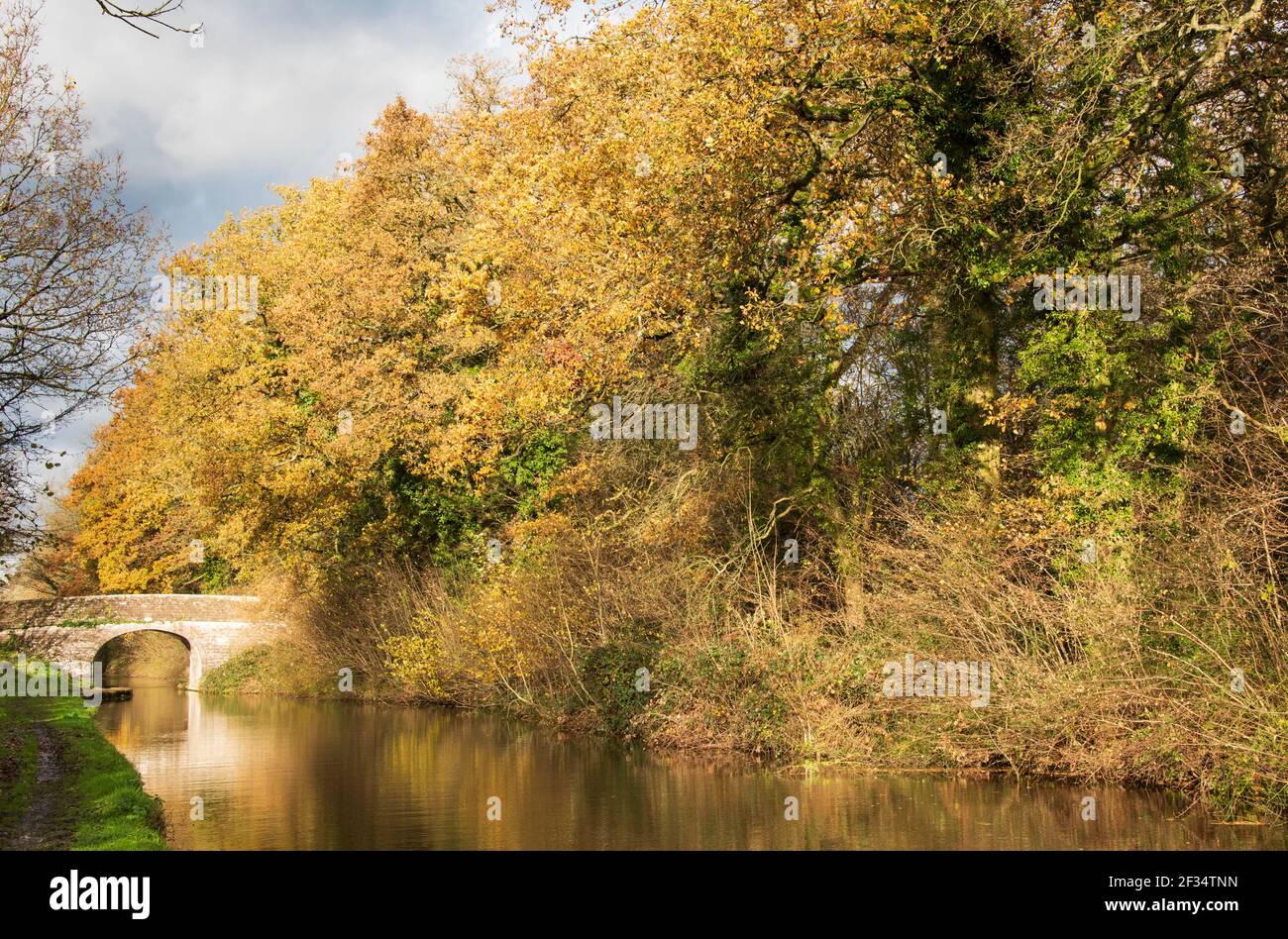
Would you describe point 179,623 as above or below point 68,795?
above

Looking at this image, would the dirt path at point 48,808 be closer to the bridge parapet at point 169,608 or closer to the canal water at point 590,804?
the canal water at point 590,804

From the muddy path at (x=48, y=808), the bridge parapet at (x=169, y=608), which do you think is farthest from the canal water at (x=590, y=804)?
the bridge parapet at (x=169, y=608)

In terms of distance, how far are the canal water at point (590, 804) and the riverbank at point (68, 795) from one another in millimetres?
606

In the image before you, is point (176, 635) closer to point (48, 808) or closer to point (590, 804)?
point (48, 808)

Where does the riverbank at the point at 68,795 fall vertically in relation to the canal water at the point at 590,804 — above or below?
above

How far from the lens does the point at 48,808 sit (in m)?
12.7

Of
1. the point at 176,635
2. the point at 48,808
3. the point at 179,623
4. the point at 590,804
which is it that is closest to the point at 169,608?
the point at 179,623

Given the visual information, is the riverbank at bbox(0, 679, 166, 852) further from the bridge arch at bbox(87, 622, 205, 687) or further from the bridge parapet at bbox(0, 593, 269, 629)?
the bridge arch at bbox(87, 622, 205, 687)

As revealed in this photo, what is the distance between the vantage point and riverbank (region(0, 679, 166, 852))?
10969 millimetres

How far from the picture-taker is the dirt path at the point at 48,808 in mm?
10734

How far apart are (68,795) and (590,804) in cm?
607

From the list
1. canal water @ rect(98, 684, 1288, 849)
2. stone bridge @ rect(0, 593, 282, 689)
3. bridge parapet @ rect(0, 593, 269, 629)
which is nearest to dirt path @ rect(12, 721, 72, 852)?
canal water @ rect(98, 684, 1288, 849)
